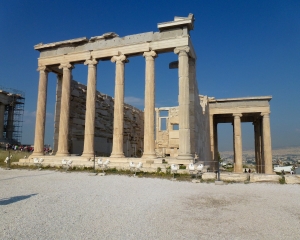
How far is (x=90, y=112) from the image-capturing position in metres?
20.3

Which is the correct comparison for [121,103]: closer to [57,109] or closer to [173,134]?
[57,109]

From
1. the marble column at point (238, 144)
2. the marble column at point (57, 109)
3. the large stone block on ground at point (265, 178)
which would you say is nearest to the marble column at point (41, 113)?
the marble column at point (57, 109)

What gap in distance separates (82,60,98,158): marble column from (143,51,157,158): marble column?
4.66 meters

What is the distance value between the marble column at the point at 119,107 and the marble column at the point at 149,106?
6.78 feet

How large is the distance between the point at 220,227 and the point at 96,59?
58.6 feet

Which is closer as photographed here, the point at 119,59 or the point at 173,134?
the point at 119,59

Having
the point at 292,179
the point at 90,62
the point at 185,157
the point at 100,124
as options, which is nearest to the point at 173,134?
the point at 100,124

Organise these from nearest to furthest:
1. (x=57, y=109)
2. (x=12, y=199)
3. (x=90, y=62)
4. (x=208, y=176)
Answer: (x=12, y=199) → (x=208, y=176) → (x=90, y=62) → (x=57, y=109)

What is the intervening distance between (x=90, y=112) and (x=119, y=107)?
8.53 feet

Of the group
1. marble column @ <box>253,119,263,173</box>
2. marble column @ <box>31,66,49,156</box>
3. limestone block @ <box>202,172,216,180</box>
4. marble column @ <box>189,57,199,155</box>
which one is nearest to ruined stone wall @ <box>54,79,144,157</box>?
marble column @ <box>31,66,49,156</box>

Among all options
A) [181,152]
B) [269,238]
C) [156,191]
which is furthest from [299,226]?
[181,152]

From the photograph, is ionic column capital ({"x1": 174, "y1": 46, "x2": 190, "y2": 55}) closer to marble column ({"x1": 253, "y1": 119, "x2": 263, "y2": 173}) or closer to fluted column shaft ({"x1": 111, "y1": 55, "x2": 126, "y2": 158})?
fluted column shaft ({"x1": 111, "y1": 55, "x2": 126, "y2": 158})

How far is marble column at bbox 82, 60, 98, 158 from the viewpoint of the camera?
1988 cm

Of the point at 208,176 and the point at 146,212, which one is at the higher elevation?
the point at 208,176
